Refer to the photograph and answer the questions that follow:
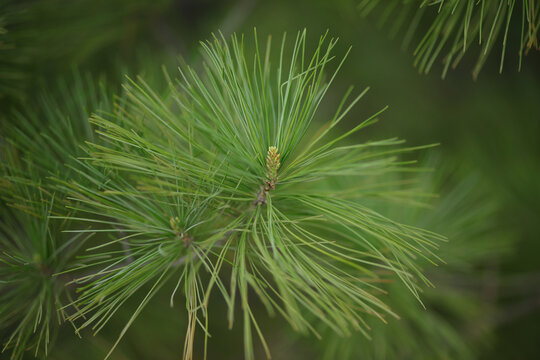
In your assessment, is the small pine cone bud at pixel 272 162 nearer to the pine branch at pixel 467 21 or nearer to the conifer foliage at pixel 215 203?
the conifer foliage at pixel 215 203

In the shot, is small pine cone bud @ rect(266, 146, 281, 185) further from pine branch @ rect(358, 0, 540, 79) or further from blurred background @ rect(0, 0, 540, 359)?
blurred background @ rect(0, 0, 540, 359)

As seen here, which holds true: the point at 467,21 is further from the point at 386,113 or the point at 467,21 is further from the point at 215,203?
the point at 386,113

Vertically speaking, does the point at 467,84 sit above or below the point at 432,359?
above

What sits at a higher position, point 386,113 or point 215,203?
point 386,113

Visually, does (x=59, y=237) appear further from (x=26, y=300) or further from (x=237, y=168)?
(x=237, y=168)

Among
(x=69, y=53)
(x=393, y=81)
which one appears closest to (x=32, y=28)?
(x=69, y=53)

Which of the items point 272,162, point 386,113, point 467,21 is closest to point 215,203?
point 272,162

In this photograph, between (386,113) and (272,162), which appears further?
(386,113)

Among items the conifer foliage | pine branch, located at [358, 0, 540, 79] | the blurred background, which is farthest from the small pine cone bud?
the blurred background
